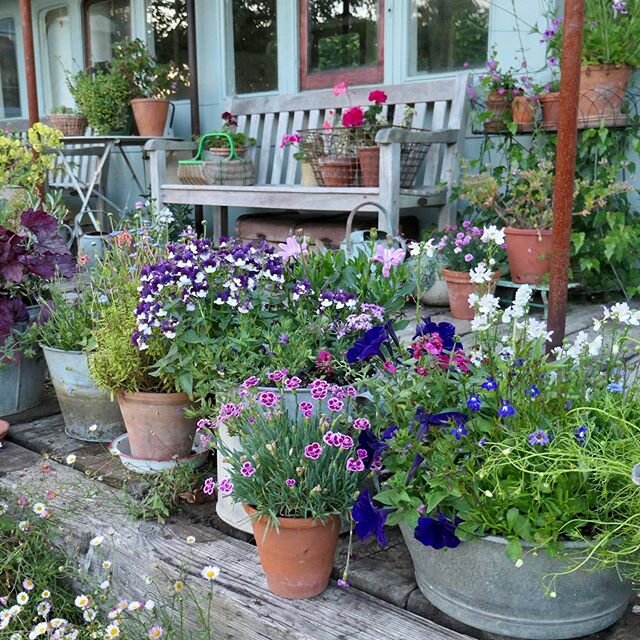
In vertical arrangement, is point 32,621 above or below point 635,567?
below

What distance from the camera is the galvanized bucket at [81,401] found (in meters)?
2.04

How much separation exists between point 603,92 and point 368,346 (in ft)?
7.56

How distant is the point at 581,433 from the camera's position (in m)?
1.20

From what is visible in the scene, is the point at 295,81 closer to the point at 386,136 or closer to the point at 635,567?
the point at 386,136

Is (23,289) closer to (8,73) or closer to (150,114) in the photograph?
(150,114)

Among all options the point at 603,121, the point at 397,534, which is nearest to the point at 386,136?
the point at 603,121

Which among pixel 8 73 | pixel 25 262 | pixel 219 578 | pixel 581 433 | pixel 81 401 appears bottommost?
pixel 219 578

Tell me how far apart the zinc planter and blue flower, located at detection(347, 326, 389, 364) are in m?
0.39

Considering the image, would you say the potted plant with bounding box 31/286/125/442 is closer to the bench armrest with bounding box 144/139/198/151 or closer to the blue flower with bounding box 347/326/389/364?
the blue flower with bounding box 347/326/389/364

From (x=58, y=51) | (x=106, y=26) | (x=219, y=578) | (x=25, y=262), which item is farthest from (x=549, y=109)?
(x=58, y=51)

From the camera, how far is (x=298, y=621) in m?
1.26

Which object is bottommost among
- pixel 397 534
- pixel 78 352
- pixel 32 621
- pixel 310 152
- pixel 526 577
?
pixel 32 621

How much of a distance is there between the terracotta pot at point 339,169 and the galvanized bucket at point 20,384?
1.90 m

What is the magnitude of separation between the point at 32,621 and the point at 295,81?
3.91 metres
